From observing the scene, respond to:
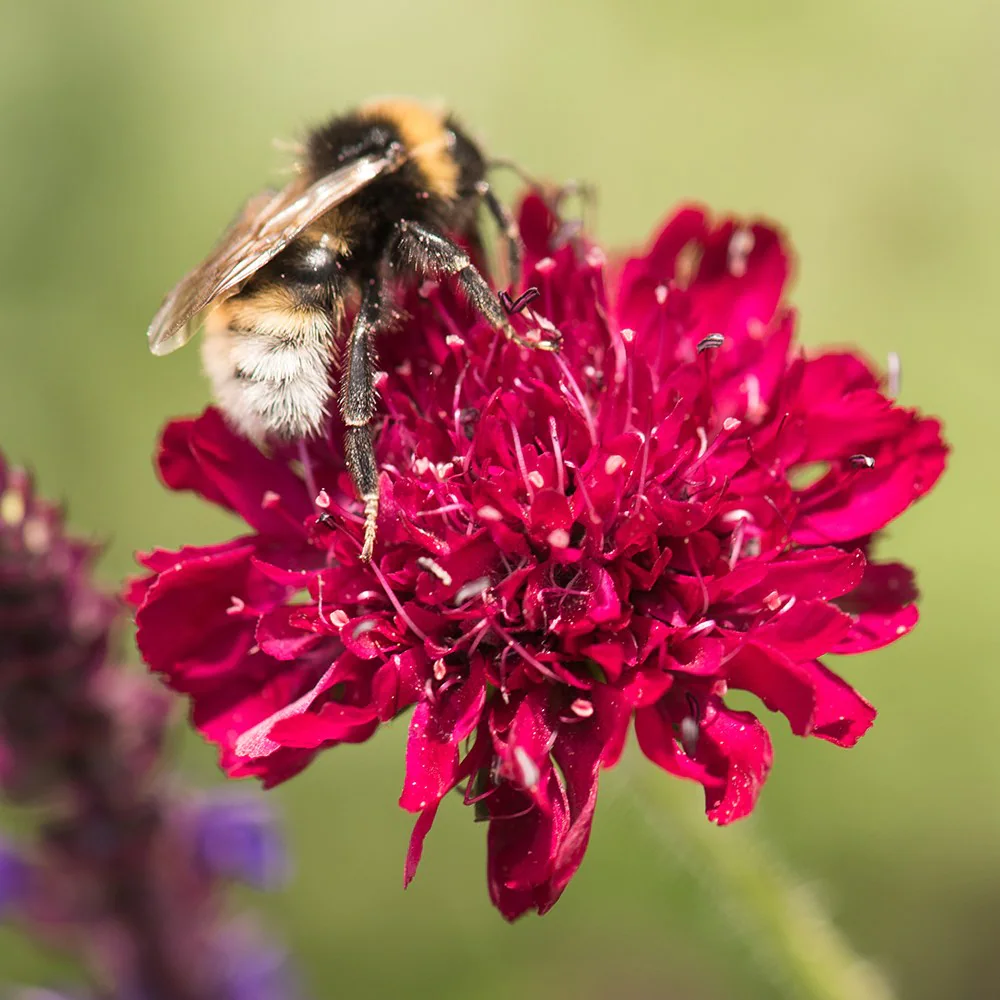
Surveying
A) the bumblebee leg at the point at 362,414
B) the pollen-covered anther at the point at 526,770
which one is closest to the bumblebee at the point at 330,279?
the bumblebee leg at the point at 362,414

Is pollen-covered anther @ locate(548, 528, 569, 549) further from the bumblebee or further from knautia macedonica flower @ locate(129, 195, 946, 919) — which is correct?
the bumblebee

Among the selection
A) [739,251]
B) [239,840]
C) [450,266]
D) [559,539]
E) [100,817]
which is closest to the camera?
[559,539]

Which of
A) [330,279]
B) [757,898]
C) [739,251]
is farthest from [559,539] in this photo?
[757,898]

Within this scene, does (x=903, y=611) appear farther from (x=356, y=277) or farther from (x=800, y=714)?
(x=356, y=277)

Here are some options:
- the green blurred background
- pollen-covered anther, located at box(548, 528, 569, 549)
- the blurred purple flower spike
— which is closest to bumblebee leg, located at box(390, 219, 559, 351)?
pollen-covered anther, located at box(548, 528, 569, 549)

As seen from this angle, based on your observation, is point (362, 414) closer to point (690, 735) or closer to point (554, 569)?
point (554, 569)

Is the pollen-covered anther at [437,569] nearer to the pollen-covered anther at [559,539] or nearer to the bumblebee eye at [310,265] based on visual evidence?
the pollen-covered anther at [559,539]
